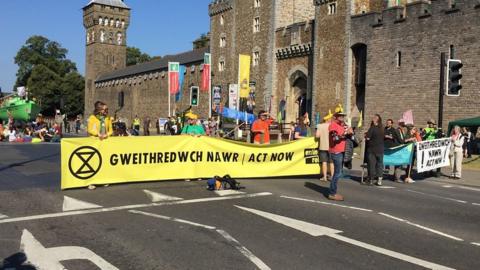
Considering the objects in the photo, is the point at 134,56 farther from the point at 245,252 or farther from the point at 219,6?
the point at 245,252

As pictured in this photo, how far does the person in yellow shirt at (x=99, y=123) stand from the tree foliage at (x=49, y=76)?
7926 cm

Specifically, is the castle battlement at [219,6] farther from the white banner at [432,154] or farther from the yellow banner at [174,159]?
the yellow banner at [174,159]

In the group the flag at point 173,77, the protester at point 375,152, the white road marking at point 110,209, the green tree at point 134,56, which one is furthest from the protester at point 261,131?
the green tree at point 134,56

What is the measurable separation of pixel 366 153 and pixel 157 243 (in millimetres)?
7991

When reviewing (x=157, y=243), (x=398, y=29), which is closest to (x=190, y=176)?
(x=157, y=243)

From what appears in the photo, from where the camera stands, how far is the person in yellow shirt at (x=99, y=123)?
36.4ft

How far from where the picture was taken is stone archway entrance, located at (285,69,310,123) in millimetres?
42438

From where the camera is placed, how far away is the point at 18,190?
1040cm

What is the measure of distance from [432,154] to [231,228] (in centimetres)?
973

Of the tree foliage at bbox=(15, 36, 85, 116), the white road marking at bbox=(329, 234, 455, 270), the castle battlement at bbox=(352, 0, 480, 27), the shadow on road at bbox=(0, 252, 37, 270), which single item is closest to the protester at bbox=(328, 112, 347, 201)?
the white road marking at bbox=(329, 234, 455, 270)

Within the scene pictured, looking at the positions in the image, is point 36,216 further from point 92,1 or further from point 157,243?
point 92,1

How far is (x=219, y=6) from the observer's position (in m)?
53.4

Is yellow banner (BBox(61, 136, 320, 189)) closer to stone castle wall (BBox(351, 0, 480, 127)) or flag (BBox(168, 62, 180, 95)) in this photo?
stone castle wall (BBox(351, 0, 480, 127))

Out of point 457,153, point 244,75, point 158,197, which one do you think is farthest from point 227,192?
point 244,75
